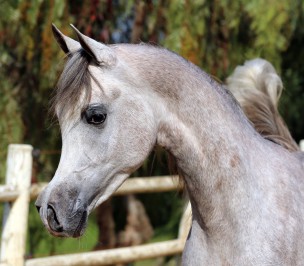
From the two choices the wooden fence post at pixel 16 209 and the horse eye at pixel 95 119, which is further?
the wooden fence post at pixel 16 209

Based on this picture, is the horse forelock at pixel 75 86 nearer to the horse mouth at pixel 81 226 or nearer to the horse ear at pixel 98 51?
the horse ear at pixel 98 51

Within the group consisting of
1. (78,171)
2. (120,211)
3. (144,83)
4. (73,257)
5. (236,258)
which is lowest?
(120,211)

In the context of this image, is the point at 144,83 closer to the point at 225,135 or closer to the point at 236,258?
the point at 225,135

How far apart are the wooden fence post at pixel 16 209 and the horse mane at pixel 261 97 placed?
1.35 meters

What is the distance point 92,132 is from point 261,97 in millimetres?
1693

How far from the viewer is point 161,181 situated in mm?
6449

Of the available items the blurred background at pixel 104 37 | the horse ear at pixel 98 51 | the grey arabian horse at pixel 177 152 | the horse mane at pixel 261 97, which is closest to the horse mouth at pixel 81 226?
the grey arabian horse at pixel 177 152

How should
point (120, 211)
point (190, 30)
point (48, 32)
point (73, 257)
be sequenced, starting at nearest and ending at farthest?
point (73, 257) → point (48, 32) → point (190, 30) → point (120, 211)

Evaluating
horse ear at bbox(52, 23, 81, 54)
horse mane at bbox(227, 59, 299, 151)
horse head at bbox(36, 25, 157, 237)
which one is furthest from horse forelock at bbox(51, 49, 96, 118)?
horse mane at bbox(227, 59, 299, 151)

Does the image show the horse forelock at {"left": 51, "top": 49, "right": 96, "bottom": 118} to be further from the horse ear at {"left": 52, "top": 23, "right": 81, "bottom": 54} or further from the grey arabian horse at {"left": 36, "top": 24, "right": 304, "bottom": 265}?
the horse ear at {"left": 52, "top": 23, "right": 81, "bottom": 54}

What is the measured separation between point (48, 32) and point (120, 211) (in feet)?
7.83

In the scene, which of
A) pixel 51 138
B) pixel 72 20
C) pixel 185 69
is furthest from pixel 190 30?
pixel 185 69

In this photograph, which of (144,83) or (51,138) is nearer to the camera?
(144,83)

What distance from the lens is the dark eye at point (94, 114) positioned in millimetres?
3172
